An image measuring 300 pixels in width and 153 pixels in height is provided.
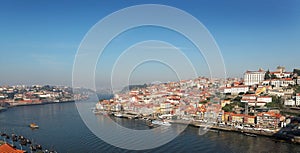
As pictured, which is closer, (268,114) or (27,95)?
(268,114)

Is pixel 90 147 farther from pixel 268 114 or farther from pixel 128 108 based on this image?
pixel 128 108

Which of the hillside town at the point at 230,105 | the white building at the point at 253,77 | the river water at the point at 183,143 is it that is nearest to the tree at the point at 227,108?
the hillside town at the point at 230,105

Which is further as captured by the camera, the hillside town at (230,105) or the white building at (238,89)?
the white building at (238,89)

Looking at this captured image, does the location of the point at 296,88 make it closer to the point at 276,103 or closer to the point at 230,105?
the point at 276,103

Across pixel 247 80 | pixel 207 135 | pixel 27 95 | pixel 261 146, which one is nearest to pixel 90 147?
pixel 207 135

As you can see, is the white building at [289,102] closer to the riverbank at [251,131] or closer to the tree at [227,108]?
the tree at [227,108]

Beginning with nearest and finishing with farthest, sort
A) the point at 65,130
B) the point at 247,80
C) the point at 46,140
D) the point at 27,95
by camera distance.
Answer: the point at 46,140 < the point at 65,130 < the point at 247,80 < the point at 27,95

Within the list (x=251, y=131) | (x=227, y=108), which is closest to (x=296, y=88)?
(x=227, y=108)
